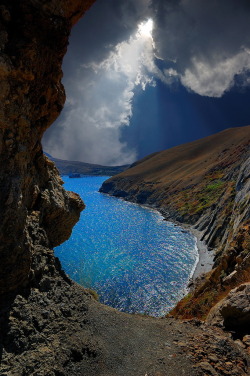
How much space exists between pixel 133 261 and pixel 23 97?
173 feet

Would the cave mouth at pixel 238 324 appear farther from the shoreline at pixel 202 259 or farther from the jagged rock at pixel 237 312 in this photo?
the shoreline at pixel 202 259

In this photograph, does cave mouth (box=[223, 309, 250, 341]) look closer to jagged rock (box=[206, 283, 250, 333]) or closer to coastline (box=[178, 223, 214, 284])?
jagged rock (box=[206, 283, 250, 333])

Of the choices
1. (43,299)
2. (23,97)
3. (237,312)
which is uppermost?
(23,97)

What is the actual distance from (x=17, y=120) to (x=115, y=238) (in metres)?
70.9

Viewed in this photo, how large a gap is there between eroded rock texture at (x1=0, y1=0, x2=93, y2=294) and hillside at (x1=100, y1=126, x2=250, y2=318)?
15.2m

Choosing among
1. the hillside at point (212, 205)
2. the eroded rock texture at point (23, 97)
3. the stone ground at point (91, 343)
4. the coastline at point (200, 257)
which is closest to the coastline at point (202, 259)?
the coastline at point (200, 257)

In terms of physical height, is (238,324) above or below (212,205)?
below

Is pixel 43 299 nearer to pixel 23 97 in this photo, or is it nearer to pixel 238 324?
pixel 238 324

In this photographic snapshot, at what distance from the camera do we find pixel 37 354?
1076cm

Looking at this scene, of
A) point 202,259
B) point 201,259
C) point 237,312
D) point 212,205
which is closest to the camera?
point 237,312

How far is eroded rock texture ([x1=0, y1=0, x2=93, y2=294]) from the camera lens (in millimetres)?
11461

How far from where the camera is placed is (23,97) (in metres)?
12.5

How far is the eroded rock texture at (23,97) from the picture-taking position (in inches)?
451

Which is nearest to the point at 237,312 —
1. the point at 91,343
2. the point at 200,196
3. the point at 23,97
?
the point at 91,343
